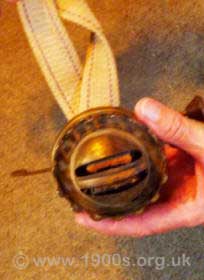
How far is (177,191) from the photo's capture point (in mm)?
675

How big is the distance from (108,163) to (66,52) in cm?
23

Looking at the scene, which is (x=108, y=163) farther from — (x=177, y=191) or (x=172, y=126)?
(x=177, y=191)

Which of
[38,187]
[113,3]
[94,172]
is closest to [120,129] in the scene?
[94,172]

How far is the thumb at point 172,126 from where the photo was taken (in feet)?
1.78

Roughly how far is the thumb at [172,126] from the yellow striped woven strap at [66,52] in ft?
0.31

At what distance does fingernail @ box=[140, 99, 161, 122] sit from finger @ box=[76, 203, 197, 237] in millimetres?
151

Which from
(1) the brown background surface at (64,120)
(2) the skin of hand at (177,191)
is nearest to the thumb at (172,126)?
(2) the skin of hand at (177,191)

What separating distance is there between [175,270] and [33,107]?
387 mm

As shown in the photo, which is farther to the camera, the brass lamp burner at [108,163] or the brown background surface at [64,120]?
the brown background surface at [64,120]

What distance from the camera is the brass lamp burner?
0.48 m

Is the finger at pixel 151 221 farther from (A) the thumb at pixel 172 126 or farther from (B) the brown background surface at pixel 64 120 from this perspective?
(B) the brown background surface at pixel 64 120

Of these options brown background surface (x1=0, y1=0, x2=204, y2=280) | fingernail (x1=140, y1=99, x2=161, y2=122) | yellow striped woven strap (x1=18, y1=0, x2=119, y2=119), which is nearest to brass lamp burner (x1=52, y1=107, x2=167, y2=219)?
fingernail (x1=140, y1=99, x2=161, y2=122)

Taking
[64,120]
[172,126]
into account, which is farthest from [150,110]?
[64,120]

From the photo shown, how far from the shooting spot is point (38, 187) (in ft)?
2.99
